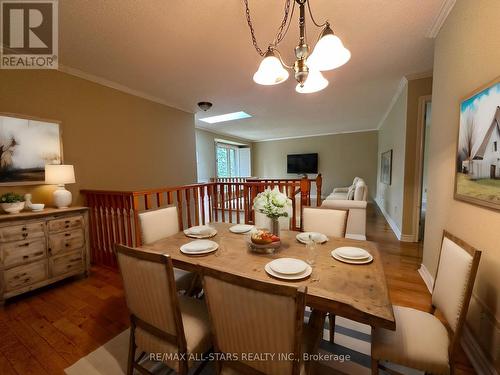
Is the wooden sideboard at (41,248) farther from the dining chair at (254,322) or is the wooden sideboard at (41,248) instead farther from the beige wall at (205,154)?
the beige wall at (205,154)

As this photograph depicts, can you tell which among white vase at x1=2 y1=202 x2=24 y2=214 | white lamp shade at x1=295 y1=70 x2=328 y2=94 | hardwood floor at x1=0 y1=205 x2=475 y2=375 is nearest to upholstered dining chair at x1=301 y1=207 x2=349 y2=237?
hardwood floor at x1=0 y1=205 x2=475 y2=375

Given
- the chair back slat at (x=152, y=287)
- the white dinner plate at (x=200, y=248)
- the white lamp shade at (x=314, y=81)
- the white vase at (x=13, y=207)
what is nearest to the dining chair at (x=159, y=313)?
the chair back slat at (x=152, y=287)

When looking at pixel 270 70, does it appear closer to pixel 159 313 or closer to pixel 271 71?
pixel 271 71

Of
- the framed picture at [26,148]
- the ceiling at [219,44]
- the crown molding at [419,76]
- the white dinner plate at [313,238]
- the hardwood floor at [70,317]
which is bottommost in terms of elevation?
the hardwood floor at [70,317]

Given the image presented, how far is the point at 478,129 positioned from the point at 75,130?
398cm

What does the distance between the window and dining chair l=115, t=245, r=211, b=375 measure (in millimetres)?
5747

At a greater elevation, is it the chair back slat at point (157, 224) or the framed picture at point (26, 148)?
the framed picture at point (26, 148)

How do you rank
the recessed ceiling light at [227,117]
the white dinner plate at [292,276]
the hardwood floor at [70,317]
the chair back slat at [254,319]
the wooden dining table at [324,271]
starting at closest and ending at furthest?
the chair back slat at [254,319]
the wooden dining table at [324,271]
the white dinner plate at [292,276]
the hardwood floor at [70,317]
the recessed ceiling light at [227,117]

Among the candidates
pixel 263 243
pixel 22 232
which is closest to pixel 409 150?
pixel 263 243

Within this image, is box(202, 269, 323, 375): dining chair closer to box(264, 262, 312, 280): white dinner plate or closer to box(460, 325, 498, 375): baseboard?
box(264, 262, 312, 280): white dinner plate

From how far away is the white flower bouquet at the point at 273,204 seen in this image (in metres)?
1.47

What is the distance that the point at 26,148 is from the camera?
2318 mm

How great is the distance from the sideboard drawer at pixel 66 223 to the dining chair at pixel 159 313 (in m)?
1.78

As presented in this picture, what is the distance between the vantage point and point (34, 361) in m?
1.44
